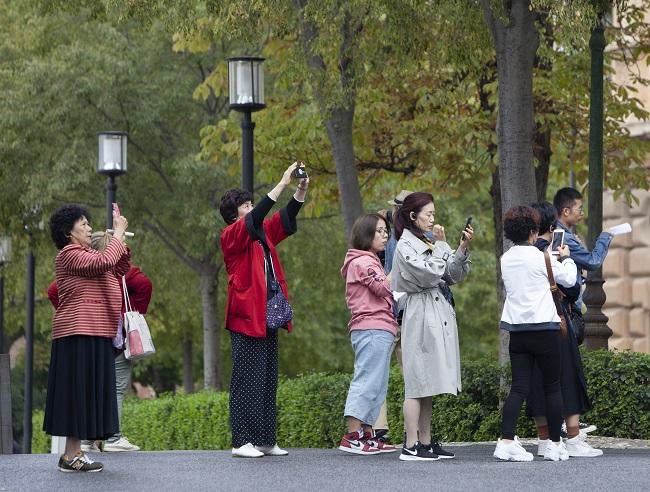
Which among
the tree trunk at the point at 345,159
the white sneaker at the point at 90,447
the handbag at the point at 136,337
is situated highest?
the tree trunk at the point at 345,159

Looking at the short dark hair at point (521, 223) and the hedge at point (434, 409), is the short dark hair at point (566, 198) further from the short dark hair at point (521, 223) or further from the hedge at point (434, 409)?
the hedge at point (434, 409)

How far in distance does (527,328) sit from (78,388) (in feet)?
10.1

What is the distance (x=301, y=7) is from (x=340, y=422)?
4195 mm

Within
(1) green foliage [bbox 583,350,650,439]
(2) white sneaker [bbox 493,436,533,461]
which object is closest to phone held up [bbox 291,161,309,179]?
(2) white sneaker [bbox 493,436,533,461]

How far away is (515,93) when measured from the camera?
1473 centimetres

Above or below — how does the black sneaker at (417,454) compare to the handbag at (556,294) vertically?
below

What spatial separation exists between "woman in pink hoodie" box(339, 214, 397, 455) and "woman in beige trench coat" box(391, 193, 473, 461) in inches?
22.7

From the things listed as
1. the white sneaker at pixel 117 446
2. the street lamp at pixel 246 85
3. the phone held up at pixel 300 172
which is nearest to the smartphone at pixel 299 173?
the phone held up at pixel 300 172

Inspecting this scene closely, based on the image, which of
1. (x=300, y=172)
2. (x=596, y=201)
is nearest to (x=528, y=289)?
(x=300, y=172)

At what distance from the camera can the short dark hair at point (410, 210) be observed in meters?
11.7

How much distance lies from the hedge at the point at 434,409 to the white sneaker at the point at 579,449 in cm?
177

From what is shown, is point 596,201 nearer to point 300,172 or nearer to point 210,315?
point 300,172

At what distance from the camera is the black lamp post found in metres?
15.8

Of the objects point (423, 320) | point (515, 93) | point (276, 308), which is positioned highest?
point (515, 93)
